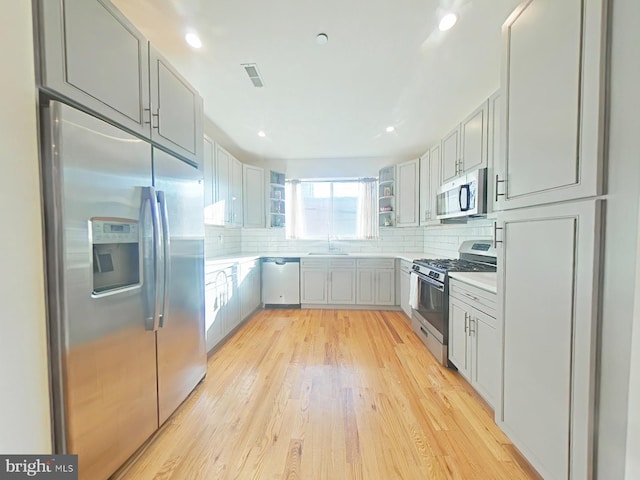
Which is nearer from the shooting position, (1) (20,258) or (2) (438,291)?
(1) (20,258)

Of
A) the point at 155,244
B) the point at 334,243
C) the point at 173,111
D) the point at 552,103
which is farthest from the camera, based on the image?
the point at 334,243

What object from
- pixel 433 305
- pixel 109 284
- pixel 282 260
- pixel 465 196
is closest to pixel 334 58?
pixel 465 196

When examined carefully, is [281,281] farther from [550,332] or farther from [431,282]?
[550,332]

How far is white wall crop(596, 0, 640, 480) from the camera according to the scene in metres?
0.85

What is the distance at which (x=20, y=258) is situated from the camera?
37.5 inches

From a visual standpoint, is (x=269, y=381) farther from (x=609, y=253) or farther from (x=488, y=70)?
(x=488, y=70)

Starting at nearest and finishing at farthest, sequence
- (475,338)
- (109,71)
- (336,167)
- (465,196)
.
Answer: (109,71) → (475,338) → (465,196) → (336,167)

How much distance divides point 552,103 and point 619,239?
64 cm

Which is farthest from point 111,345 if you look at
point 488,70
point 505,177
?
point 488,70

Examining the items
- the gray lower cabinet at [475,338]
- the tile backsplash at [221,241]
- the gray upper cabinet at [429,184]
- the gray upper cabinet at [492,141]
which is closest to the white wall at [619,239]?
the gray lower cabinet at [475,338]

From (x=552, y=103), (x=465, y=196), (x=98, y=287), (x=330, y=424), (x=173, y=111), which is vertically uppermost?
(x=173, y=111)

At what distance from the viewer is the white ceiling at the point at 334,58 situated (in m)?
1.65

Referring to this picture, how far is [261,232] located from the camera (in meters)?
5.01

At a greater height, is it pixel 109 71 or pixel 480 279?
pixel 109 71
